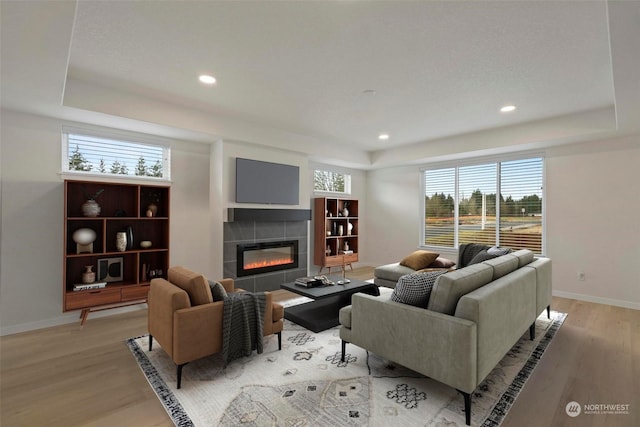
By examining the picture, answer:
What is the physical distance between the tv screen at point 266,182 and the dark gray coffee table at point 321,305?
175cm

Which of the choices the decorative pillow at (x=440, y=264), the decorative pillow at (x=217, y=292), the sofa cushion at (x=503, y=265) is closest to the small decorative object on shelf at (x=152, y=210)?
the decorative pillow at (x=217, y=292)

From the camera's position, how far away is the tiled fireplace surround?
15.7 feet

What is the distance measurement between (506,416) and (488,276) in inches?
39.6

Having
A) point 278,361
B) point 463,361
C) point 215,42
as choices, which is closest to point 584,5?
point 463,361

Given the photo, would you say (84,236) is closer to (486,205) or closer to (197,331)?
(197,331)

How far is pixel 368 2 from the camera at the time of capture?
6.83 feet

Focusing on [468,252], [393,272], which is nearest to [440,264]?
[468,252]

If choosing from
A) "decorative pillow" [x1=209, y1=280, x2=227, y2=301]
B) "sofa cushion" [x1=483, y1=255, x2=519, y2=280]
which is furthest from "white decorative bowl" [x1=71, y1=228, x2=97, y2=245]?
"sofa cushion" [x1=483, y1=255, x2=519, y2=280]

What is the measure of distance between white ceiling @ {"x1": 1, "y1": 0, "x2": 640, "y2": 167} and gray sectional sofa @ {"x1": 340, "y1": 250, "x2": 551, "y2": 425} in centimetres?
191

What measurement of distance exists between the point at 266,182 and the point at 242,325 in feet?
9.53

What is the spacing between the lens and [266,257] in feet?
17.4

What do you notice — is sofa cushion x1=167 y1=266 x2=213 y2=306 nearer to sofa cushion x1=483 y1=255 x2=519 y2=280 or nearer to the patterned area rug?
the patterned area rug

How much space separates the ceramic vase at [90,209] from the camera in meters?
3.68

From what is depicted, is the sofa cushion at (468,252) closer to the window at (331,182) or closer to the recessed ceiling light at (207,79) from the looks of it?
the window at (331,182)
